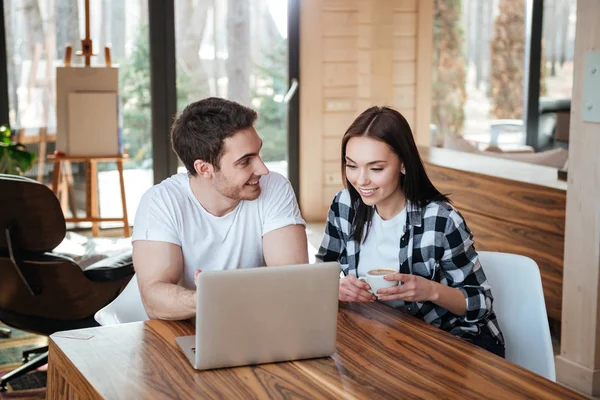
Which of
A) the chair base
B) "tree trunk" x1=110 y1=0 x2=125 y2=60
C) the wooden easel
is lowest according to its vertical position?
the chair base

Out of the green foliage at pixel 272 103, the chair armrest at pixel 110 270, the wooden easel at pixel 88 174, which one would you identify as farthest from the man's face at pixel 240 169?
the green foliage at pixel 272 103

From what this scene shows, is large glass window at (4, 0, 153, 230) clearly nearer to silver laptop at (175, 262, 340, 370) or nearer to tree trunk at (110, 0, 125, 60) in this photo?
tree trunk at (110, 0, 125, 60)

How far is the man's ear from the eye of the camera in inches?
99.3

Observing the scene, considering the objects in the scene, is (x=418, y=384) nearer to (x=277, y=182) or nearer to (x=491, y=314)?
(x=491, y=314)

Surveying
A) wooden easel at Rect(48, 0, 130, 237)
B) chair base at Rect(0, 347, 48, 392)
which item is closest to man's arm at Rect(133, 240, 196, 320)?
chair base at Rect(0, 347, 48, 392)

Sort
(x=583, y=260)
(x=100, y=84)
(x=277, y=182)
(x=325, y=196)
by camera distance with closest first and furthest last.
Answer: (x=277, y=182), (x=583, y=260), (x=100, y=84), (x=325, y=196)

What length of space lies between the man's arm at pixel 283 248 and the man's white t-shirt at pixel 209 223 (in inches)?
0.7

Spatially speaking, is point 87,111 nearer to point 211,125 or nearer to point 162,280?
point 211,125

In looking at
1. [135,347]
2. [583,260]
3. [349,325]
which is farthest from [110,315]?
[583,260]

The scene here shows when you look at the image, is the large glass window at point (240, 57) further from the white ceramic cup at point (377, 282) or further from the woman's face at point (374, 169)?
the white ceramic cup at point (377, 282)

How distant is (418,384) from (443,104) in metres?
5.68

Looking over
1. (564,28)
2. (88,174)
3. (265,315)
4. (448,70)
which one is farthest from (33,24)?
(265,315)

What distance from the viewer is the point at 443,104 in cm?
733

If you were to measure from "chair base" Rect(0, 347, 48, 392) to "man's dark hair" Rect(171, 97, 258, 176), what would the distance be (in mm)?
1577
